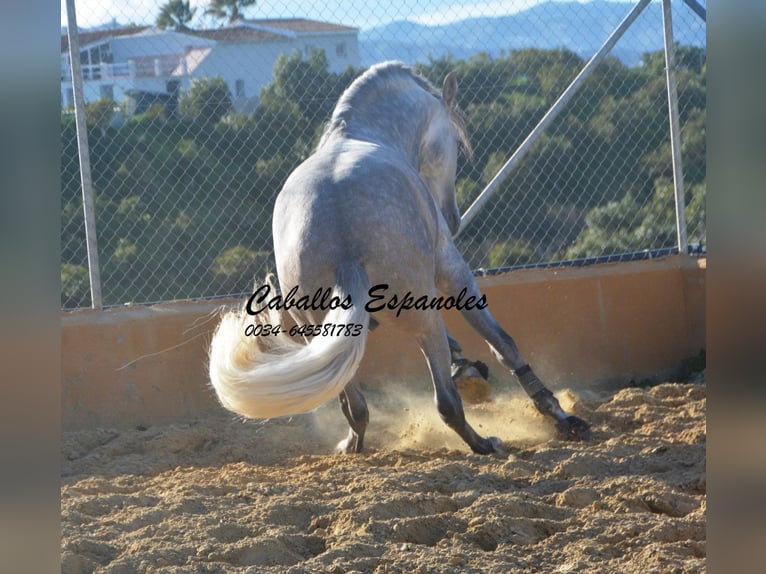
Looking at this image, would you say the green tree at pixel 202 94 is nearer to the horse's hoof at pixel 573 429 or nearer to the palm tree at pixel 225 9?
the palm tree at pixel 225 9

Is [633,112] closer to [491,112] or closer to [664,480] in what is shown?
[491,112]

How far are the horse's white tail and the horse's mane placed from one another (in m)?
1.51

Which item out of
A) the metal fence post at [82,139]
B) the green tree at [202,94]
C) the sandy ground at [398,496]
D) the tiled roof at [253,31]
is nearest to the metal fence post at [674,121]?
the sandy ground at [398,496]

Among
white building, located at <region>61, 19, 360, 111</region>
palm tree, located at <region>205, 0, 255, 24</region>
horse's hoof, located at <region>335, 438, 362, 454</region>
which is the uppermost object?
palm tree, located at <region>205, 0, 255, 24</region>

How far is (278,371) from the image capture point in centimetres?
333

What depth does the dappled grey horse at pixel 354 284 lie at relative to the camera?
3.39 m

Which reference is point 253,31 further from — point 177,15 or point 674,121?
point 674,121

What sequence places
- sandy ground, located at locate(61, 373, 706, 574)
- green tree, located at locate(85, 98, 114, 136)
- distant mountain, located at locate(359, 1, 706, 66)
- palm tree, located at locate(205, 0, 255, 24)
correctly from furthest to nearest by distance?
palm tree, located at locate(205, 0, 255, 24), green tree, located at locate(85, 98, 114, 136), distant mountain, located at locate(359, 1, 706, 66), sandy ground, located at locate(61, 373, 706, 574)

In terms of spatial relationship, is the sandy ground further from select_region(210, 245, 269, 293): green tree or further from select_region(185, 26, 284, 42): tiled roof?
select_region(185, 26, 284, 42): tiled roof

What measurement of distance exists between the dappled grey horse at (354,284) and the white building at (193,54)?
5.79 m

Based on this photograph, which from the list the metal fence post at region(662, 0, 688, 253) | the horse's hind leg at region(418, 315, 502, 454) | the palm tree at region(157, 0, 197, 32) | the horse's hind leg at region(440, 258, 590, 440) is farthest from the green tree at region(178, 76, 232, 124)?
the horse's hind leg at region(418, 315, 502, 454)

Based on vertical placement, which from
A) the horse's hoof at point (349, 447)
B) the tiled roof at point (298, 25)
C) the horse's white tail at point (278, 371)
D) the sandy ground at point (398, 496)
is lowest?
the horse's hoof at point (349, 447)

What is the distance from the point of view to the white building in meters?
11.0

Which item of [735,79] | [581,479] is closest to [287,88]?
[581,479]
